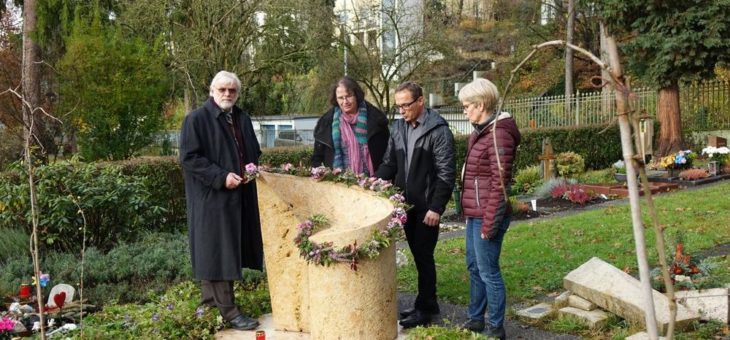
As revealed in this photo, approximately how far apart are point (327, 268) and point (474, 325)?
1.21m

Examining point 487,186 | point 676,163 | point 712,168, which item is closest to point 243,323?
point 487,186

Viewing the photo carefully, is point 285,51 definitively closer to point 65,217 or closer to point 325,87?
point 325,87

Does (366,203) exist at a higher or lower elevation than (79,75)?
lower

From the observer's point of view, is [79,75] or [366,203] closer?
[366,203]

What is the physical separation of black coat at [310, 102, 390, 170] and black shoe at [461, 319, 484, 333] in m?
1.38

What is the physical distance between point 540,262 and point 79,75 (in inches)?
403

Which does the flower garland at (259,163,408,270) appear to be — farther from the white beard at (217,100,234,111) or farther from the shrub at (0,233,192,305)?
the shrub at (0,233,192,305)

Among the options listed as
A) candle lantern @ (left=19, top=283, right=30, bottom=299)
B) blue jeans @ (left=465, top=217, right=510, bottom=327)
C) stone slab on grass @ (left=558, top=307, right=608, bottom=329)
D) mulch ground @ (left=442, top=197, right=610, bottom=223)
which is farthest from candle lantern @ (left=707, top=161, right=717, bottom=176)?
candle lantern @ (left=19, top=283, right=30, bottom=299)

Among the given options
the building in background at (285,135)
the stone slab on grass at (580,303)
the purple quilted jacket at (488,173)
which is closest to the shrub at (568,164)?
the building in background at (285,135)

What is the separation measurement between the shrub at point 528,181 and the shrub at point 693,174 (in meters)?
→ 2.78

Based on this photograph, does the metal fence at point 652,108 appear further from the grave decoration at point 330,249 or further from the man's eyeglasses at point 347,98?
the grave decoration at point 330,249

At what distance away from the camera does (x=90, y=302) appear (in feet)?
20.9

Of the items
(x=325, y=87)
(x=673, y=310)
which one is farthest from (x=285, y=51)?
(x=673, y=310)

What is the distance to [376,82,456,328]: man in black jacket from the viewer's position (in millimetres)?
5012
